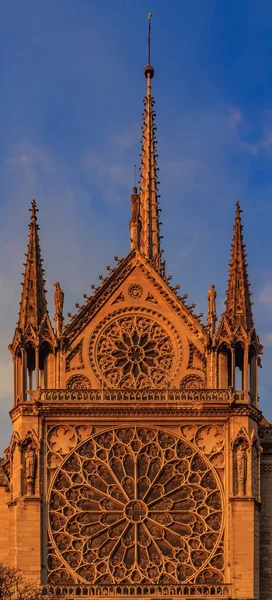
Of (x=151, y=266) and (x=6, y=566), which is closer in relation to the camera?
(x=6, y=566)

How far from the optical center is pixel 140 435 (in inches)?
1470

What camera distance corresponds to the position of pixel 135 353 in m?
38.4

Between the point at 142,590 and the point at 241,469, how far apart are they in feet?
11.8

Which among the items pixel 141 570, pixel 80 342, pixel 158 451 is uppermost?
pixel 80 342

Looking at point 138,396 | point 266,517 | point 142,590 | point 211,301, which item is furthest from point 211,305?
point 142,590

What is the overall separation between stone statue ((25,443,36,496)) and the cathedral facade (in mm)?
23

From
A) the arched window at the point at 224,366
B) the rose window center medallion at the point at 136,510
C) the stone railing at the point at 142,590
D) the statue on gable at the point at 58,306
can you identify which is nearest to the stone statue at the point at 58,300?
the statue on gable at the point at 58,306

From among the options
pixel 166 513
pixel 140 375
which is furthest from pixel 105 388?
pixel 166 513

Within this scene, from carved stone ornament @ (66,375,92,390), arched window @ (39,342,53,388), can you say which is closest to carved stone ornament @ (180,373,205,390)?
carved stone ornament @ (66,375,92,390)

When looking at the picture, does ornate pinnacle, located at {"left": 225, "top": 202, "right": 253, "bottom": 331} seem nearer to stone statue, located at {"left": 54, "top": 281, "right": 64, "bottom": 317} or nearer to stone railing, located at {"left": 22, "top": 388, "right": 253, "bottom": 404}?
stone railing, located at {"left": 22, "top": 388, "right": 253, "bottom": 404}

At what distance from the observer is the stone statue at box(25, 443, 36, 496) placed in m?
36.7

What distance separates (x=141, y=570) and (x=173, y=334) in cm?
586

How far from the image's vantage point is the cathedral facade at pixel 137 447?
1430 inches

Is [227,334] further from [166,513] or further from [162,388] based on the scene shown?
[166,513]
